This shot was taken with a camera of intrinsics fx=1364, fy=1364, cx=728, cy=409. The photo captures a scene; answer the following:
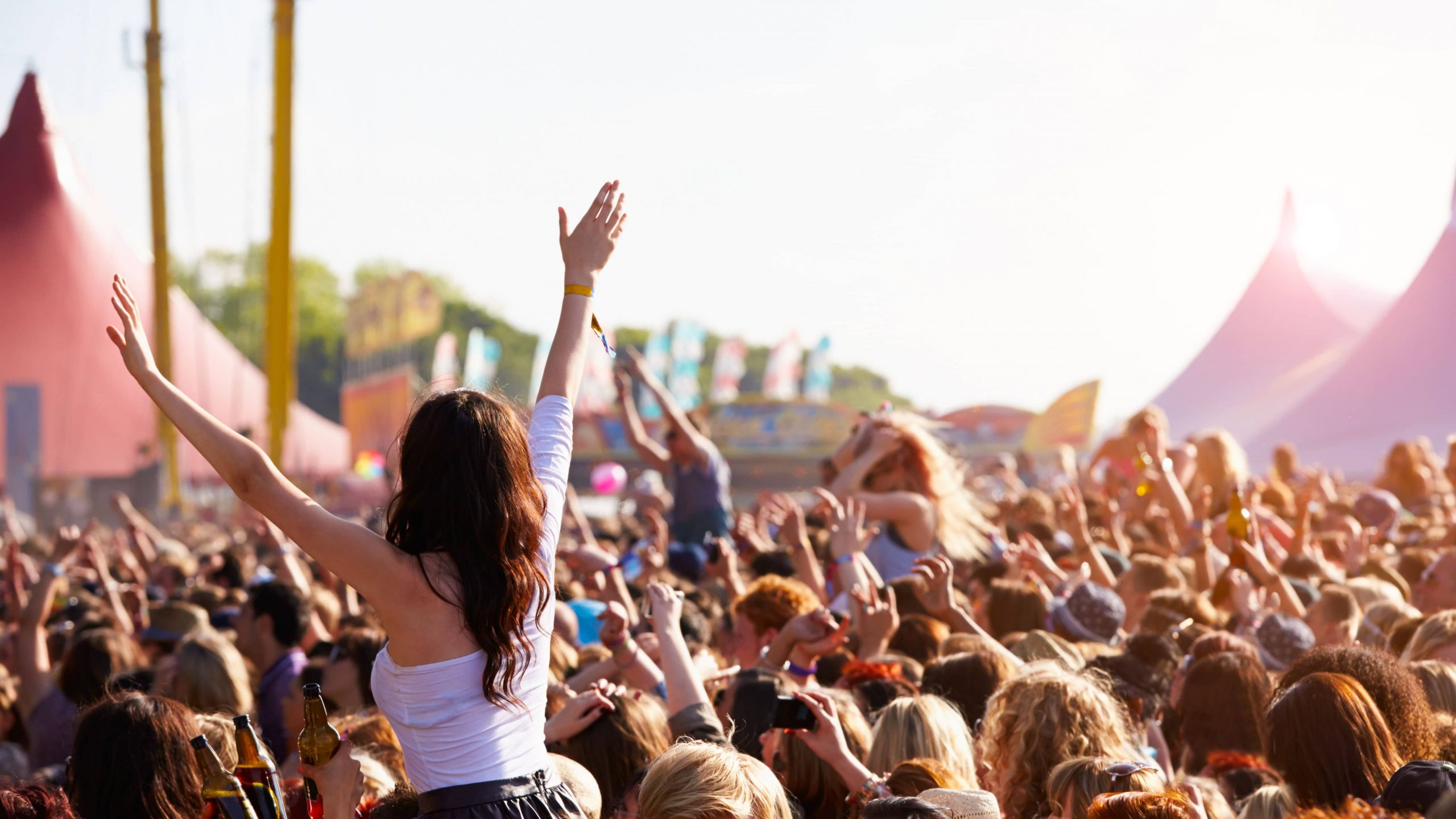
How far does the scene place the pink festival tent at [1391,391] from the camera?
57.2 feet

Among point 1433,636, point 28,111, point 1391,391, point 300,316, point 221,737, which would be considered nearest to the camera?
point 221,737

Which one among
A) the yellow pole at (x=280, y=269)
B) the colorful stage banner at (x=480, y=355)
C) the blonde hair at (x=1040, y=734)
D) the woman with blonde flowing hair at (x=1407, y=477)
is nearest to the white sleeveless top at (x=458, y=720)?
the blonde hair at (x=1040, y=734)

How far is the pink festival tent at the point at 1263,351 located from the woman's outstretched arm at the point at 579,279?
27832mm

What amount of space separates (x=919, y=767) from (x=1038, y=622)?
2.75 meters

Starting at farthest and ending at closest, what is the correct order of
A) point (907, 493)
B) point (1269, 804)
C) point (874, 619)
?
point (907, 493)
point (874, 619)
point (1269, 804)

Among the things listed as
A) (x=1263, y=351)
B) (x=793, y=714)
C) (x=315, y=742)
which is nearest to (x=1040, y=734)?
(x=793, y=714)

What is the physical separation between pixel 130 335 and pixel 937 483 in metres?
5.33

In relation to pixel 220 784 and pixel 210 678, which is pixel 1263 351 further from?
pixel 220 784

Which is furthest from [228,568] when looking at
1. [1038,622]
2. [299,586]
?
→ [1038,622]

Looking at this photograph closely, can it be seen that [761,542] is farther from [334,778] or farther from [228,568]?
[334,778]

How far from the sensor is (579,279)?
8.75 feet

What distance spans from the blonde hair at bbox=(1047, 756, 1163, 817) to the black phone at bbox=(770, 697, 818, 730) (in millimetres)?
533

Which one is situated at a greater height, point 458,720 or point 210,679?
point 458,720

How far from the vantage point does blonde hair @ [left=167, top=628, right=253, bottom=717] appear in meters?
4.75
